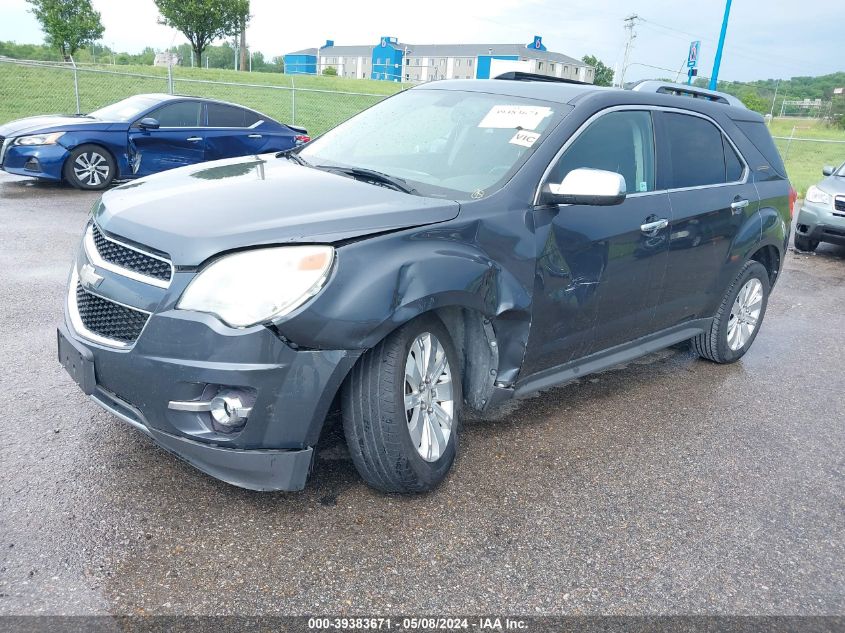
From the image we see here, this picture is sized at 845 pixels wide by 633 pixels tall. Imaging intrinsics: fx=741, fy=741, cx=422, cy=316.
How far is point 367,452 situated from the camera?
2.89 meters

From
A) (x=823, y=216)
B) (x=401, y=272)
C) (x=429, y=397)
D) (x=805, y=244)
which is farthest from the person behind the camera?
(x=805, y=244)

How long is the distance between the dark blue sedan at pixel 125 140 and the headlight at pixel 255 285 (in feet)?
29.2

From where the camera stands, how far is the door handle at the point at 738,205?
4615mm

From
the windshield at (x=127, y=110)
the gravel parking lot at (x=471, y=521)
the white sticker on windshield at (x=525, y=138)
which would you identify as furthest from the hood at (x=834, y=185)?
the windshield at (x=127, y=110)

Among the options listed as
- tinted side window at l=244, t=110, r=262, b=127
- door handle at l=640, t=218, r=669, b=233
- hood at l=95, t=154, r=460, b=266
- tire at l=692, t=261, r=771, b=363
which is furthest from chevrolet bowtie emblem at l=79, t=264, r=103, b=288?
tinted side window at l=244, t=110, r=262, b=127

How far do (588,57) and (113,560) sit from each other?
111296mm

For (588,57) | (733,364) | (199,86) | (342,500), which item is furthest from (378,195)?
(588,57)

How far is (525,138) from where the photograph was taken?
3541mm

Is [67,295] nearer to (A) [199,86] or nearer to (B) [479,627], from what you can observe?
(B) [479,627]

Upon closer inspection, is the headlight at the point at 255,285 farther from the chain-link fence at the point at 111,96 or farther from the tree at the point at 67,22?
the tree at the point at 67,22

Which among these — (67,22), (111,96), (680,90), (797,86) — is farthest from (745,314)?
(797,86)

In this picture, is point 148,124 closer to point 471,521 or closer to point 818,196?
point 471,521

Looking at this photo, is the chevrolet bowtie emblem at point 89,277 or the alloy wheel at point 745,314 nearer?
the chevrolet bowtie emblem at point 89,277

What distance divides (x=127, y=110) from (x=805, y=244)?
9.98m
